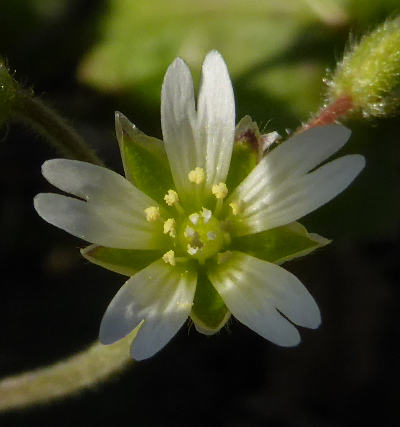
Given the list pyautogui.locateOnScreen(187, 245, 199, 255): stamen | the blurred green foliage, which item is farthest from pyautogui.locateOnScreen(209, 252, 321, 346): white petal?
the blurred green foliage

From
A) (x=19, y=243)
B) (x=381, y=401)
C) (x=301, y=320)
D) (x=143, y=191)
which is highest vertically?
(x=143, y=191)

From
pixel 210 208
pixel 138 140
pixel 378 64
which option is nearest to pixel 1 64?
pixel 138 140

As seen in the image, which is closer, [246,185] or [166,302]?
[166,302]

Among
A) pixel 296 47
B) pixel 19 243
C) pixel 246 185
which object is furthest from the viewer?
pixel 19 243

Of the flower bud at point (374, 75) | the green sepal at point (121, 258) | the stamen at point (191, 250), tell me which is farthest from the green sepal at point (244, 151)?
the flower bud at point (374, 75)

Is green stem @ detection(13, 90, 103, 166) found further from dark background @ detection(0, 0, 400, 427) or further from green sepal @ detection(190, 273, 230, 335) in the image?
dark background @ detection(0, 0, 400, 427)

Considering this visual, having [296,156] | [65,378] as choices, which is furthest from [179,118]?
[65,378]

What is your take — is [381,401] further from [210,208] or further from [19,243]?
[19,243]

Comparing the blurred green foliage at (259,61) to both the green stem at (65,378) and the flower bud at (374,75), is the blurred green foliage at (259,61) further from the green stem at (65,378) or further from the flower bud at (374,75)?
the green stem at (65,378)

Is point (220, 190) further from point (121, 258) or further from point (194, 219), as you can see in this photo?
point (121, 258)
